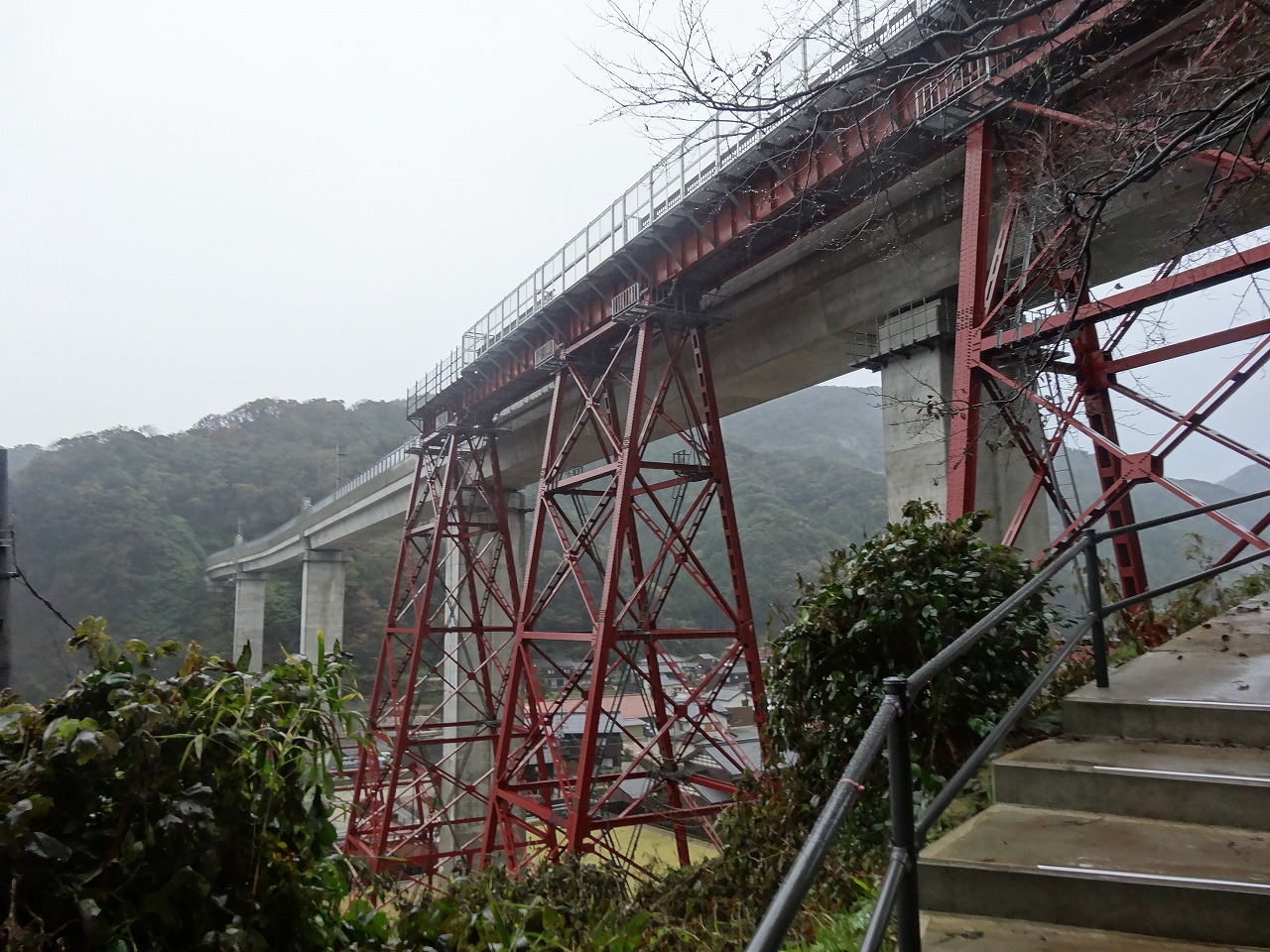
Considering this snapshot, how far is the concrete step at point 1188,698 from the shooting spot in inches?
130

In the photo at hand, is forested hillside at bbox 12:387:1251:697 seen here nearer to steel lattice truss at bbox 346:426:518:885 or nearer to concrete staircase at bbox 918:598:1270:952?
steel lattice truss at bbox 346:426:518:885

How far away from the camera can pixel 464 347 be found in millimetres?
16188

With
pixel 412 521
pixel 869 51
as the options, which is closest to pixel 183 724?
pixel 869 51

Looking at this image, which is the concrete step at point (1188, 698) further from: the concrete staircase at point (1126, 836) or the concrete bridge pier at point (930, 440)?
the concrete bridge pier at point (930, 440)

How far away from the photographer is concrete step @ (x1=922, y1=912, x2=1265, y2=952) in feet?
7.27

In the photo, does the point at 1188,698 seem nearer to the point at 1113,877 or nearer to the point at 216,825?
the point at 1113,877

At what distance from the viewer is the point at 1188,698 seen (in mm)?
3488

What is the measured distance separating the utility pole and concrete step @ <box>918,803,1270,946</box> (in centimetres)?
578

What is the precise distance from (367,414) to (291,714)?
78.1m

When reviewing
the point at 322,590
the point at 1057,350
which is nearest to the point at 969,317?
the point at 1057,350

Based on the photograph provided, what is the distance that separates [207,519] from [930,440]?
5715 centimetres

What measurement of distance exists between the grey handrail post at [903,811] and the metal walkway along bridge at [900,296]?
102 inches

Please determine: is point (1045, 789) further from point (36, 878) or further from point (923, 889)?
point (36, 878)

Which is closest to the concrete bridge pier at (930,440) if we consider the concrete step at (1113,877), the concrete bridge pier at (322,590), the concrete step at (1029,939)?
the concrete step at (1113,877)
